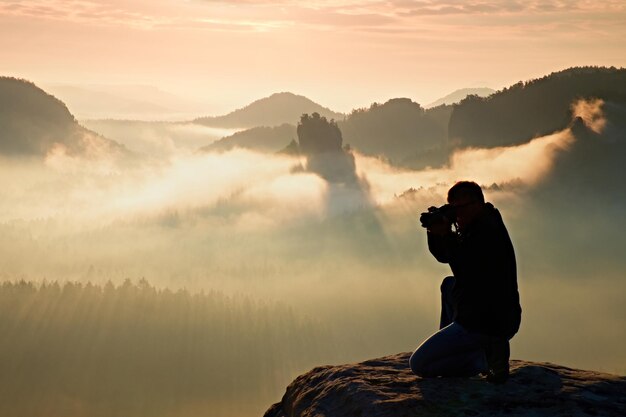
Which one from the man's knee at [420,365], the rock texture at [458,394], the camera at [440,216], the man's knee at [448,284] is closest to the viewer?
the rock texture at [458,394]

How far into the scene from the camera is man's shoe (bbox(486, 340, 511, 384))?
14.2 meters

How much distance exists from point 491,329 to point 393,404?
235cm

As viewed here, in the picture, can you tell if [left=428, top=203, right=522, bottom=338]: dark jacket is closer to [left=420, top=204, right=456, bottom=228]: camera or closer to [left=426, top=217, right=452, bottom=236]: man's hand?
[left=426, top=217, right=452, bottom=236]: man's hand

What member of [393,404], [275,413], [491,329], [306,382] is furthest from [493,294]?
[275,413]

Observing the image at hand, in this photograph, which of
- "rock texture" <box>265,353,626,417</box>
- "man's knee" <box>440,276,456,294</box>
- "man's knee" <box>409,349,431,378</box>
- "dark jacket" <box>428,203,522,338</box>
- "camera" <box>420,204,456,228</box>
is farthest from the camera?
"man's knee" <box>440,276,456,294</box>

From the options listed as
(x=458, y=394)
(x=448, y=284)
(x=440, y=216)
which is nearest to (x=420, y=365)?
(x=458, y=394)

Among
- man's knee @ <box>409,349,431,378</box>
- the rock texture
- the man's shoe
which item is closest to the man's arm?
the man's shoe

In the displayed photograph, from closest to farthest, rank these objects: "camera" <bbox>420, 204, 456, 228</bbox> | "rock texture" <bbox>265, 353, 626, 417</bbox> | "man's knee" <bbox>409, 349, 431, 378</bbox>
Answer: "rock texture" <bbox>265, 353, 626, 417</bbox> → "camera" <bbox>420, 204, 456, 228</bbox> → "man's knee" <bbox>409, 349, 431, 378</bbox>

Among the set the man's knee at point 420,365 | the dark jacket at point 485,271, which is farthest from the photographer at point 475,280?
the man's knee at point 420,365

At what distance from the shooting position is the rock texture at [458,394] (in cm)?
1296

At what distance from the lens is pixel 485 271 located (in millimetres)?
14016

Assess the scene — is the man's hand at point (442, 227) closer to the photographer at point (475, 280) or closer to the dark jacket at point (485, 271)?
the photographer at point (475, 280)

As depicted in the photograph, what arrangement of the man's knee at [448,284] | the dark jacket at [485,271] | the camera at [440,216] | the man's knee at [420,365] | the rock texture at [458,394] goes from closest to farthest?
the rock texture at [458,394] → the dark jacket at [485,271] → the camera at [440,216] → the man's knee at [420,365] → the man's knee at [448,284]

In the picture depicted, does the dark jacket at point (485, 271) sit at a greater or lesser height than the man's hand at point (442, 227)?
lesser
